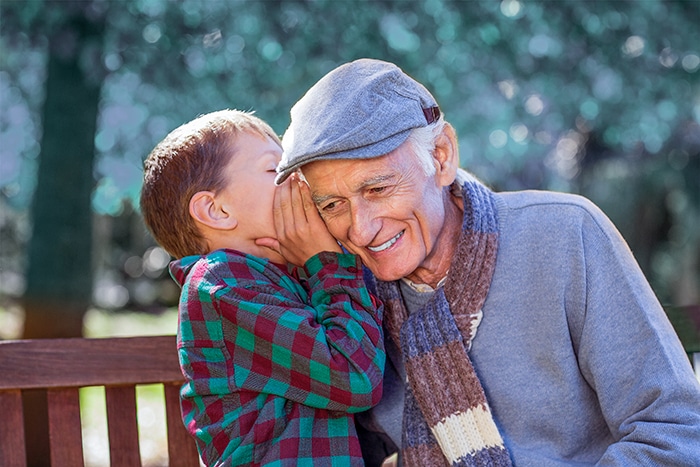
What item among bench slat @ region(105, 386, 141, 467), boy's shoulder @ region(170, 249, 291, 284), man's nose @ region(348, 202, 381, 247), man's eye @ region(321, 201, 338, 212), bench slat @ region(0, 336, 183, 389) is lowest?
bench slat @ region(105, 386, 141, 467)

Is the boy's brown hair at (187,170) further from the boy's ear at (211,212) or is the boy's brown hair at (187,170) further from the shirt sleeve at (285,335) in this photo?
the shirt sleeve at (285,335)

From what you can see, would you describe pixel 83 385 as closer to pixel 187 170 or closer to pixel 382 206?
pixel 187 170

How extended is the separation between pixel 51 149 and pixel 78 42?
30.9 inches

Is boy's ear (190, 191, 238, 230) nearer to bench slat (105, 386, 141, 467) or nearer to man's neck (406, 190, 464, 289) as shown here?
man's neck (406, 190, 464, 289)

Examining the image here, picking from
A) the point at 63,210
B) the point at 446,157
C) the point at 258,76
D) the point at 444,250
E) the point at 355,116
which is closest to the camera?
the point at 355,116

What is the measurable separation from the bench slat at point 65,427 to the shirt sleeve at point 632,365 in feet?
5.27

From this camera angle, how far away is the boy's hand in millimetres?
2326

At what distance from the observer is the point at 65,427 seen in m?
2.76

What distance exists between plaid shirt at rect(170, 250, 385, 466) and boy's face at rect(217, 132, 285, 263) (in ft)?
0.39

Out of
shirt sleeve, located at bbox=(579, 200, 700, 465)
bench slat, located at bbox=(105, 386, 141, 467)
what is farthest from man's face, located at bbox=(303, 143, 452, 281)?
bench slat, located at bbox=(105, 386, 141, 467)

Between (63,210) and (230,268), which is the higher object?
(63,210)

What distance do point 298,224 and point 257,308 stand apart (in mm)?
303

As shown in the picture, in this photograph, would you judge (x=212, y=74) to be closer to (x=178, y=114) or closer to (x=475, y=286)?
(x=178, y=114)

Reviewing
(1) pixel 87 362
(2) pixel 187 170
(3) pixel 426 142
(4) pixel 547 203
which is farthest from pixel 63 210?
(4) pixel 547 203
